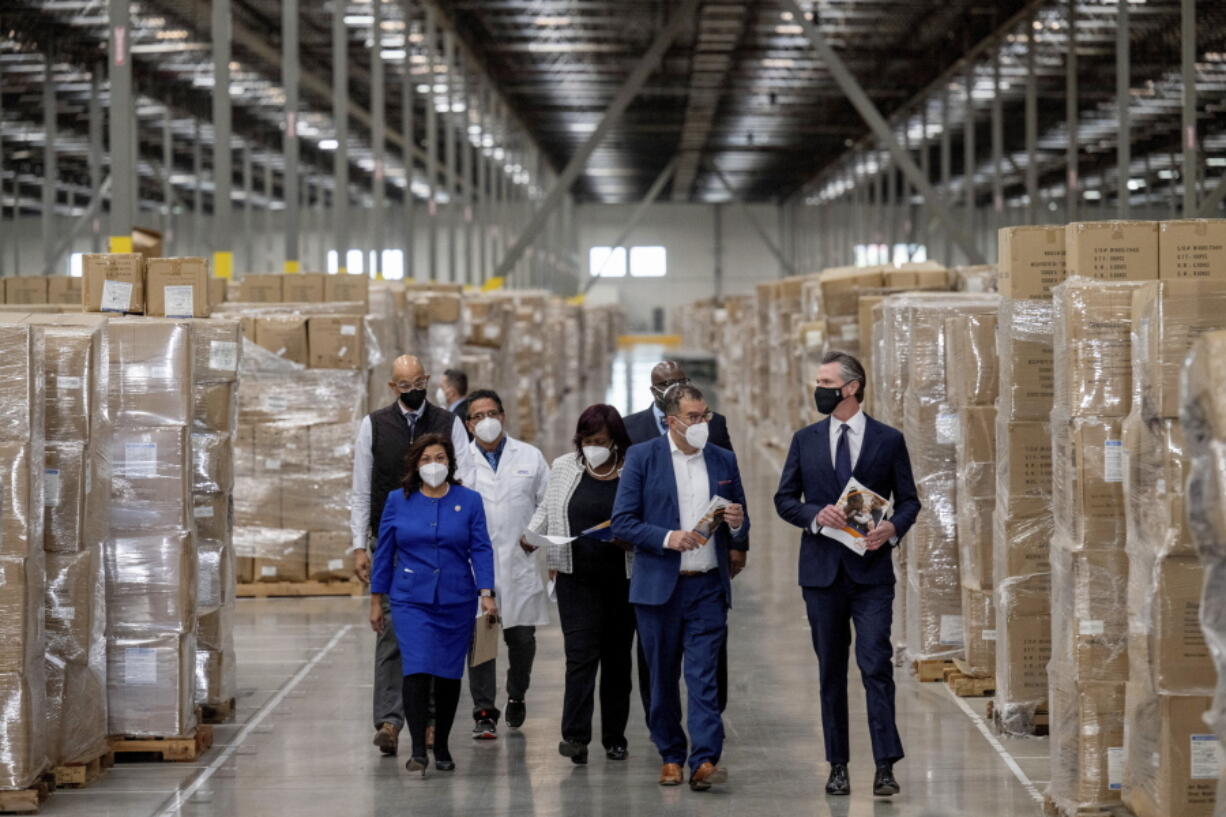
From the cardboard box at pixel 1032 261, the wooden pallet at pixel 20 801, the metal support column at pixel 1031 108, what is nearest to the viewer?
the wooden pallet at pixel 20 801

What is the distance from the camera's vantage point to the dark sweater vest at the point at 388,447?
7637 mm

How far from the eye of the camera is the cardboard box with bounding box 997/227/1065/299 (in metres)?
7.31

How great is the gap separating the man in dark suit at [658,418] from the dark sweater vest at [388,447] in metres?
0.89

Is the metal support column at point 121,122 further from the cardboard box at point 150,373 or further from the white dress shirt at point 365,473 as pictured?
the white dress shirt at point 365,473

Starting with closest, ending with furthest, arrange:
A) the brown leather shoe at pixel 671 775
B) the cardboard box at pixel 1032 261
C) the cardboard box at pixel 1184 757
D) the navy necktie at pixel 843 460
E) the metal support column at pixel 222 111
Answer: the cardboard box at pixel 1184 757, the navy necktie at pixel 843 460, the brown leather shoe at pixel 671 775, the cardboard box at pixel 1032 261, the metal support column at pixel 222 111

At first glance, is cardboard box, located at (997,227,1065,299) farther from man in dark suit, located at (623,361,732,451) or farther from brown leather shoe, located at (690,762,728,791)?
brown leather shoe, located at (690,762,728,791)

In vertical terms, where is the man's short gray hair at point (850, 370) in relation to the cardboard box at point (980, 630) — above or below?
above

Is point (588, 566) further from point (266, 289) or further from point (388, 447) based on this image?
point (266, 289)

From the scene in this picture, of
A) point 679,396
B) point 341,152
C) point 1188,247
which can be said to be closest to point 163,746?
point 679,396

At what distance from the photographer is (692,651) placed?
661cm

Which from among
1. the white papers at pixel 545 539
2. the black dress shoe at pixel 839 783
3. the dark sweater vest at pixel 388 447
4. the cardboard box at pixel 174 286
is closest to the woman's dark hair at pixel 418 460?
the white papers at pixel 545 539

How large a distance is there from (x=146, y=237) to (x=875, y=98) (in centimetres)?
2866

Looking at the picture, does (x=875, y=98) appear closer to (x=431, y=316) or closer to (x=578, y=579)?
(x=431, y=316)

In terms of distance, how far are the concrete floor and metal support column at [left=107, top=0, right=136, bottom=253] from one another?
3281 millimetres
